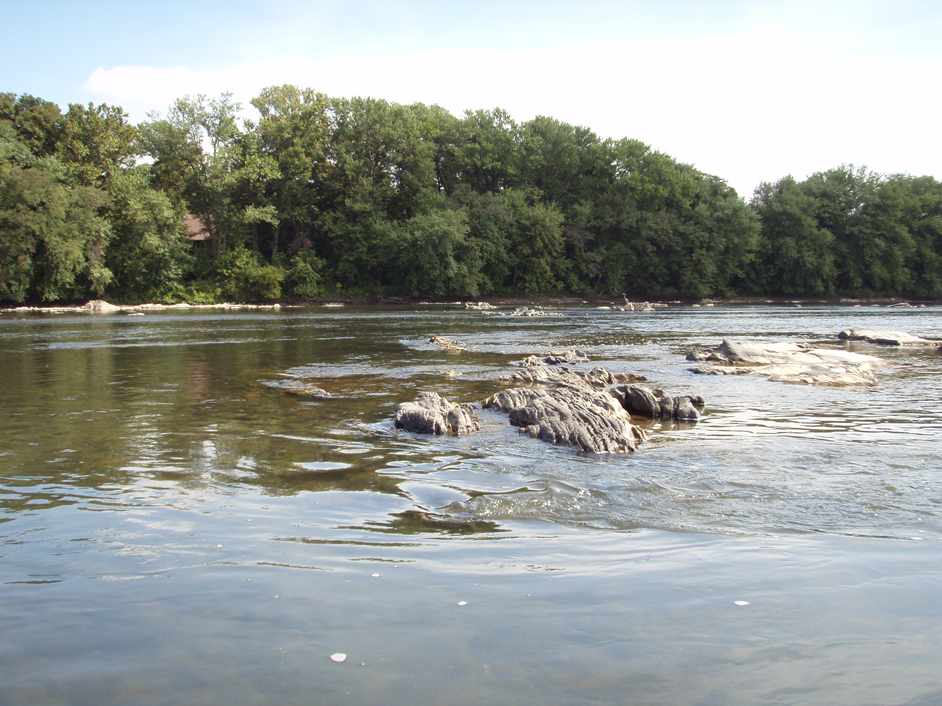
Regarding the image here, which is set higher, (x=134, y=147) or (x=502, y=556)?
(x=134, y=147)

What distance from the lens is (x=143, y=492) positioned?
23.5ft

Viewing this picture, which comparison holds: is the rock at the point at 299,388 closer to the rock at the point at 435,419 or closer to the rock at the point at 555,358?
the rock at the point at 435,419

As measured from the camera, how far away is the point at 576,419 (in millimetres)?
10461

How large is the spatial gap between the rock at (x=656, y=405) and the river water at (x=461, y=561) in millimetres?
747

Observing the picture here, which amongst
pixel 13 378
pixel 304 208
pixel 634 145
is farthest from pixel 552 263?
pixel 13 378

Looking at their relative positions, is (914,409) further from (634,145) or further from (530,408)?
(634,145)

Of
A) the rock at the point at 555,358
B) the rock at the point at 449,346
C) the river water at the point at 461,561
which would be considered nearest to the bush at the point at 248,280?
the rock at the point at 449,346

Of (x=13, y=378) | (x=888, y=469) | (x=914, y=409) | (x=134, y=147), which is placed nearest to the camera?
(x=888, y=469)

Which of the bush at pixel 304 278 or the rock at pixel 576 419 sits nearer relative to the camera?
the rock at pixel 576 419

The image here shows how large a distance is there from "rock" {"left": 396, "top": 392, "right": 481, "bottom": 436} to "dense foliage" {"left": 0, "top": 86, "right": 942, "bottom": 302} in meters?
49.2

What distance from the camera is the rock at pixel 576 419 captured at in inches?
385

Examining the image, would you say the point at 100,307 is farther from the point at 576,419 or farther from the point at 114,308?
the point at 576,419

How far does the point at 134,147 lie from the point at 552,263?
128 feet

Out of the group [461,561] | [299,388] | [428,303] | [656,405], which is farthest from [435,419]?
[428,303]
